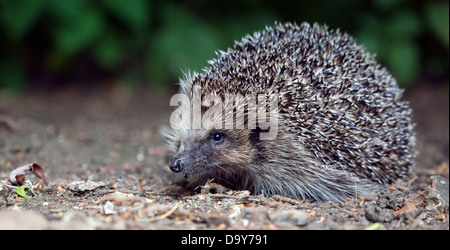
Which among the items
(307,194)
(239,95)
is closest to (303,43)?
(239,95)

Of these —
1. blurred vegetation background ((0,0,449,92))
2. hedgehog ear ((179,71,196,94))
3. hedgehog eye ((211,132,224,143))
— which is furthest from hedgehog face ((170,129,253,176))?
blurred vegetation background ((0,0,449,92))

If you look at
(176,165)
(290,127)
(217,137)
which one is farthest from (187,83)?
(290,127)

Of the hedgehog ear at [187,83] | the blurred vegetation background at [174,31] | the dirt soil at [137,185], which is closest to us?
the dirt soil at [137,185]

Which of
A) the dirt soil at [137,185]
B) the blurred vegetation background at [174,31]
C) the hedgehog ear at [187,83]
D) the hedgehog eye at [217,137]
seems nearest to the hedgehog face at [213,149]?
the hedgehog eye at [217,137]

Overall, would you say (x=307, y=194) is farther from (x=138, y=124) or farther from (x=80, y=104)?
(x=80, y=104)
